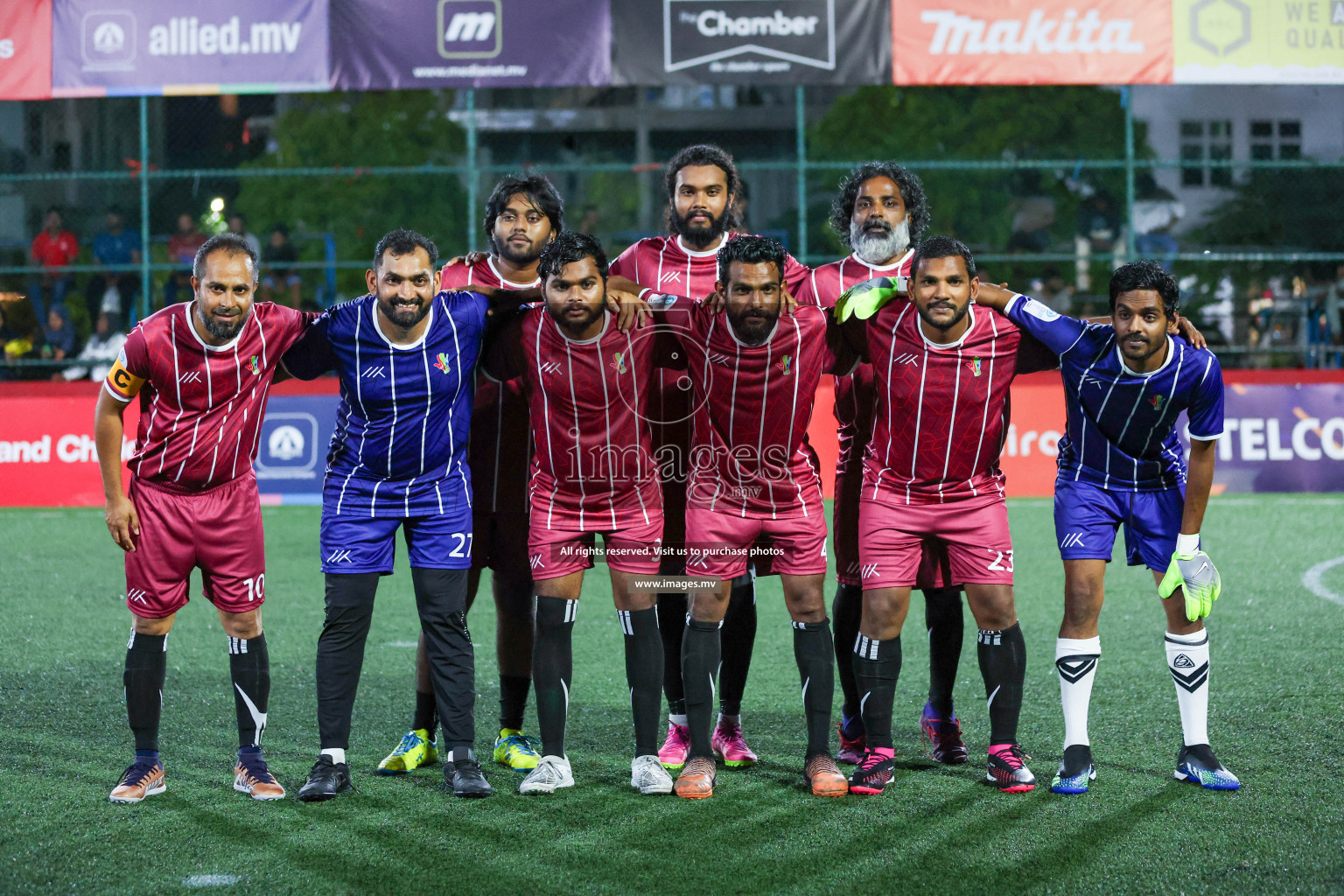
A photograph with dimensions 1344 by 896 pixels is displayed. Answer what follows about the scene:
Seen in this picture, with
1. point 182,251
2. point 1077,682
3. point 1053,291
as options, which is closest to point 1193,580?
point 1077,682

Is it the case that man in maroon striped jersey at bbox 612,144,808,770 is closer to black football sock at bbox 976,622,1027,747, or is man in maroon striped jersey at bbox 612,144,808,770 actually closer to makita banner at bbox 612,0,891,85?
black football sock at bbox 976,622,1027,747

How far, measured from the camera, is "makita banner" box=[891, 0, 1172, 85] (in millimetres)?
12758

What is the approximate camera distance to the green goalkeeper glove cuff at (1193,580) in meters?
4.31

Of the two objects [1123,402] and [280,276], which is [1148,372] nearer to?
[1123,402]

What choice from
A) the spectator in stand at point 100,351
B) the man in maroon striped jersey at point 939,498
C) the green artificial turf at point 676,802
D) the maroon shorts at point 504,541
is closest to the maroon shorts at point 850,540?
the man in maroon striped jersey at point 939,498

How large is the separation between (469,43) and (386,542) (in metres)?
9.45

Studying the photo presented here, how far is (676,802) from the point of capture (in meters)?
4.25

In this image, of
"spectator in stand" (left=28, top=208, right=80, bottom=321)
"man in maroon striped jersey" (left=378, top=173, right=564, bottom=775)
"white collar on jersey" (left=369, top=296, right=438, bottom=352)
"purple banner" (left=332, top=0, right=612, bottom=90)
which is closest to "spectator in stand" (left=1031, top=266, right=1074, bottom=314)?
"purple banner" (left=332, top=0, right=612, bottom=90)

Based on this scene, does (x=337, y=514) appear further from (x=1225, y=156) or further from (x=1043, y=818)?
(x=1225, y=156)

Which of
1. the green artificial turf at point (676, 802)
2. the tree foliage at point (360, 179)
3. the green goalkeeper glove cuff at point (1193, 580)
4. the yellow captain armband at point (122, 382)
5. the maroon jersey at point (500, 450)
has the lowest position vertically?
the green artificial turf at point (676, 802)

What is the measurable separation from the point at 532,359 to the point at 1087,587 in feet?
6.67

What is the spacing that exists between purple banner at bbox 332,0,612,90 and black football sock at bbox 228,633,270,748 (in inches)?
367

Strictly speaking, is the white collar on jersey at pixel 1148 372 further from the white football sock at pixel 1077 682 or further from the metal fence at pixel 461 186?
the metal fence at pixel 461 186

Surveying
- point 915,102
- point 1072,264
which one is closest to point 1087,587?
point 1072,264
